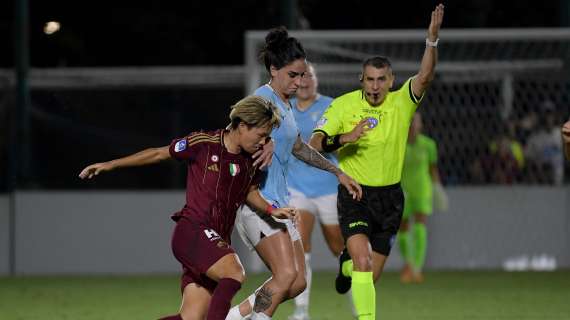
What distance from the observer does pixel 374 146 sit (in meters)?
10.0

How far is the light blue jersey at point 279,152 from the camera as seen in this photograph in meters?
8.85

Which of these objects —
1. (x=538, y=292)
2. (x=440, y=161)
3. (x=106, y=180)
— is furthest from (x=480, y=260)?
(x=106, y=180)

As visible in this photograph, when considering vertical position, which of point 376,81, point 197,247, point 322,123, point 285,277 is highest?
point 376,81

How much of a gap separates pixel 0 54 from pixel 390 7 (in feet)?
26.1

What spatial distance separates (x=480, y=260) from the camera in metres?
17.8

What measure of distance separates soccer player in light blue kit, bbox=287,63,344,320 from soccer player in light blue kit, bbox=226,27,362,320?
267 centimetres

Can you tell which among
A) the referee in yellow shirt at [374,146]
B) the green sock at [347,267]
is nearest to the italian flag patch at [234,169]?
the referee in yellow shirt at [374,146]

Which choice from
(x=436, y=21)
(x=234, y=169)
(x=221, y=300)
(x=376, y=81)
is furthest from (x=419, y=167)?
(x=221, y=300)

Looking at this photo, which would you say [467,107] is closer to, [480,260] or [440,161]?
[440,161]

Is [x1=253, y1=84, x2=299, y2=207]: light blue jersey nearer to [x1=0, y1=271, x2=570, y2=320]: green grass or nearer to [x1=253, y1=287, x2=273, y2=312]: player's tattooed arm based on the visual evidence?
[x1=253, y1=287, x2=273, y2=312]: player's tattooed arm

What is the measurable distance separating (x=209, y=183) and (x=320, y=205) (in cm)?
373

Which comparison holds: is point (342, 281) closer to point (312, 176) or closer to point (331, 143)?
point (331, 143)

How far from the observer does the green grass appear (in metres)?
12.0

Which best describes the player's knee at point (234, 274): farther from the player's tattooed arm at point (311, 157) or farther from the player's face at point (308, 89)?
the player's face at point (308, 89)
